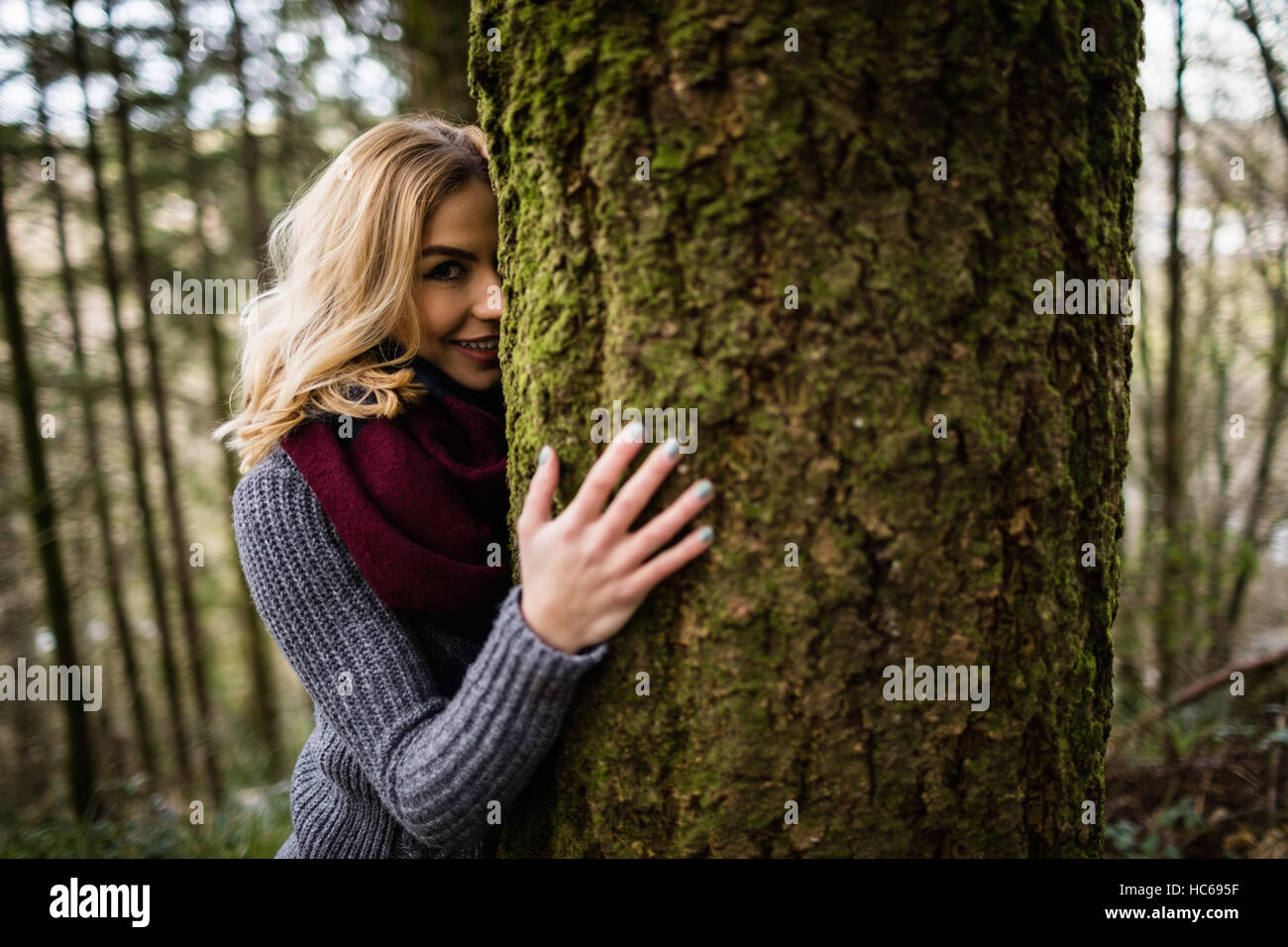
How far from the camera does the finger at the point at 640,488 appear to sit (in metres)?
1.24

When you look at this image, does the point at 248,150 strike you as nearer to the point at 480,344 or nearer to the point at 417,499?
the point at 480,344

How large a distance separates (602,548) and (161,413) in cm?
840

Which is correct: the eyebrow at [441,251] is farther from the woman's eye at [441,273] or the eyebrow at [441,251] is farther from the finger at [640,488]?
the finger at [640,488]

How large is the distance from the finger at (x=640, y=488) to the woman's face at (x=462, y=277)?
2.58 ft

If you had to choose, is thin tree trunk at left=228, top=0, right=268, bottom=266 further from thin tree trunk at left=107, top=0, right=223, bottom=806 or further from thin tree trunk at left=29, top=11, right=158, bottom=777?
thin tree trunk at left=29, top=11, right=158, bottom=777

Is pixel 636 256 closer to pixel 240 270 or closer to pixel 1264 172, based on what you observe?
pixel 1264 172

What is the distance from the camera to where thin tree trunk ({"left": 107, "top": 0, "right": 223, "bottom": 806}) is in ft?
21.3

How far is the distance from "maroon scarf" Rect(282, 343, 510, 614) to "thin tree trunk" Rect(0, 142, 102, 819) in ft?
18.2

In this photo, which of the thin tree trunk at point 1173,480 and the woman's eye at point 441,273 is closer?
the woman's eye at point 441,273

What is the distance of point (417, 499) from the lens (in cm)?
156

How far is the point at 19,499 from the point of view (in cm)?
622

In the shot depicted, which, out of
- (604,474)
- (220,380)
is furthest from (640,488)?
(220,380)

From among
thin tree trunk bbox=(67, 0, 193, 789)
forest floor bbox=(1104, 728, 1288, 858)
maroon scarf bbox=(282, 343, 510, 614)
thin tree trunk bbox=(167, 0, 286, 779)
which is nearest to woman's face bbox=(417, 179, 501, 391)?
maroon scarf bbox=(282, 343, 510, 614)

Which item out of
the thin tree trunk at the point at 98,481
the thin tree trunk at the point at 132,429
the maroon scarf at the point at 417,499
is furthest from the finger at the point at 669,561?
the thin tree trunk at the point at 132,429
